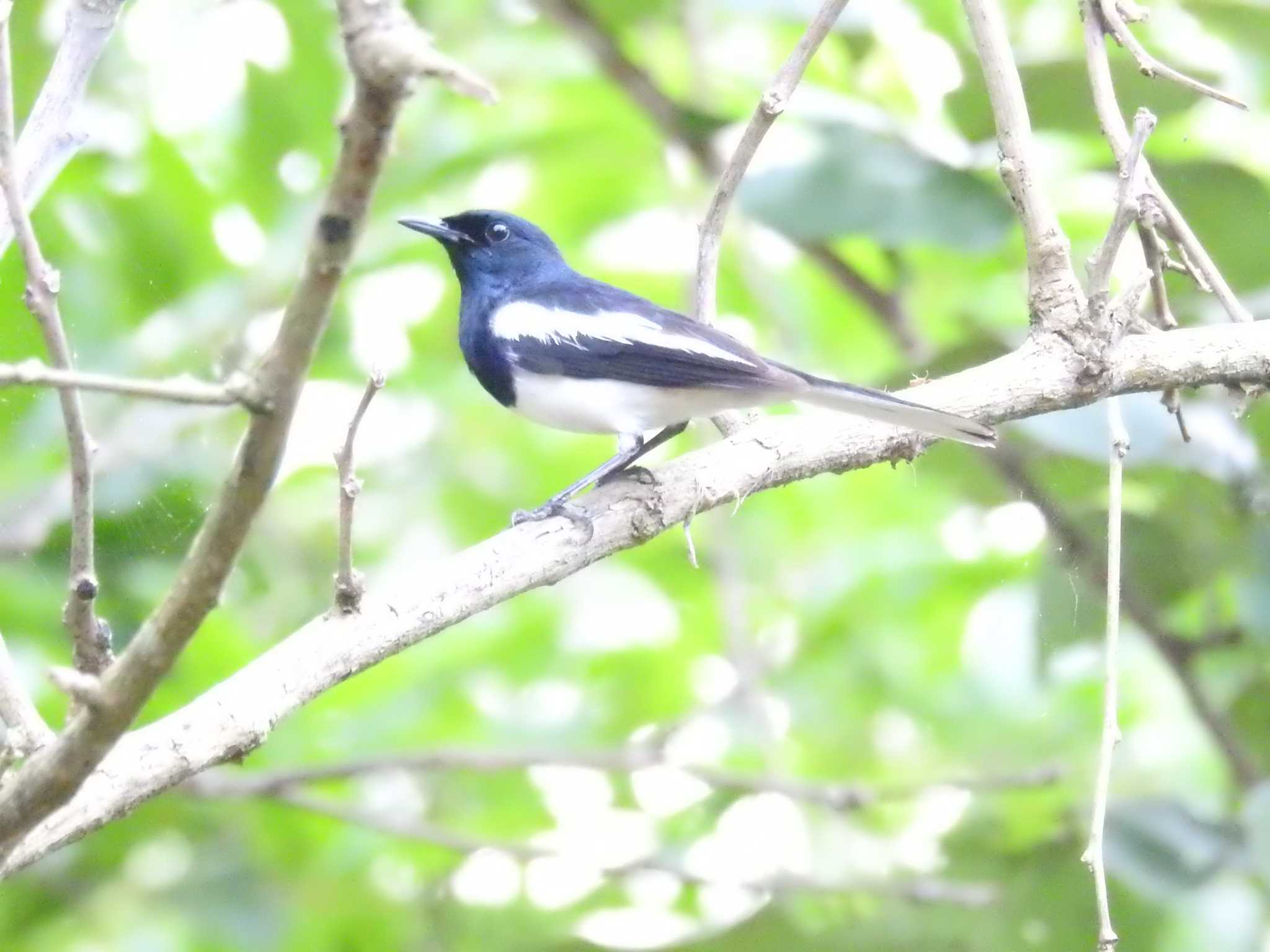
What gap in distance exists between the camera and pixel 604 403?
3.22m

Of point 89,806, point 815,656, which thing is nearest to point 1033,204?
point 89,806

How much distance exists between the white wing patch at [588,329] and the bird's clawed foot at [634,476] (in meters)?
0.30

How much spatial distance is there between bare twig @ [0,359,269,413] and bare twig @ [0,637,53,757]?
1.87 feet

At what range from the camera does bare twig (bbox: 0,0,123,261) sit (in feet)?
6.84

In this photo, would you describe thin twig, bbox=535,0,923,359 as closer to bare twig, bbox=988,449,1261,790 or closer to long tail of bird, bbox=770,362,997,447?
bare twig, bbox=988,449,1261,790

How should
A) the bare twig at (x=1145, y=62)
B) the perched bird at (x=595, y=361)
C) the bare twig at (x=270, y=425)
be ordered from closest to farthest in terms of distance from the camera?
1. the bare twig at (x=270, y=425)
2. the bare twig at (x=1145, y=62)
3. the perched bird at (x=595, y=361)

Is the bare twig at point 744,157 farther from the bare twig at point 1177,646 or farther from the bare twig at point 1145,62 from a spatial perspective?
the bare twig at point 1177,646

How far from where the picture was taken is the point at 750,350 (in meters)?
3.00

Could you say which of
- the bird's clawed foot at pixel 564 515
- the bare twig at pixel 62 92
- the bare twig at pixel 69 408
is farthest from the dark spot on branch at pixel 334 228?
the bird's clawed foot at pixel 564 515

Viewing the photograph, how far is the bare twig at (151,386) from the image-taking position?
132cm

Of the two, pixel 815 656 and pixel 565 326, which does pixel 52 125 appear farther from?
pixel 815 656

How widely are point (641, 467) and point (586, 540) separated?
1.50ft

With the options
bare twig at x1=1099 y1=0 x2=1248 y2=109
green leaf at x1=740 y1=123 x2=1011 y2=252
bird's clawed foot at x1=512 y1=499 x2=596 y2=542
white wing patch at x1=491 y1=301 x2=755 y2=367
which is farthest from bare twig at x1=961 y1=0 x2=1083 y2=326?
green leaf at x1=740 y1=123 x2=1011 y2=252

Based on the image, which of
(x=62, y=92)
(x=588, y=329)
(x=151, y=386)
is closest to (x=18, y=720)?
(x=151, y=386)
